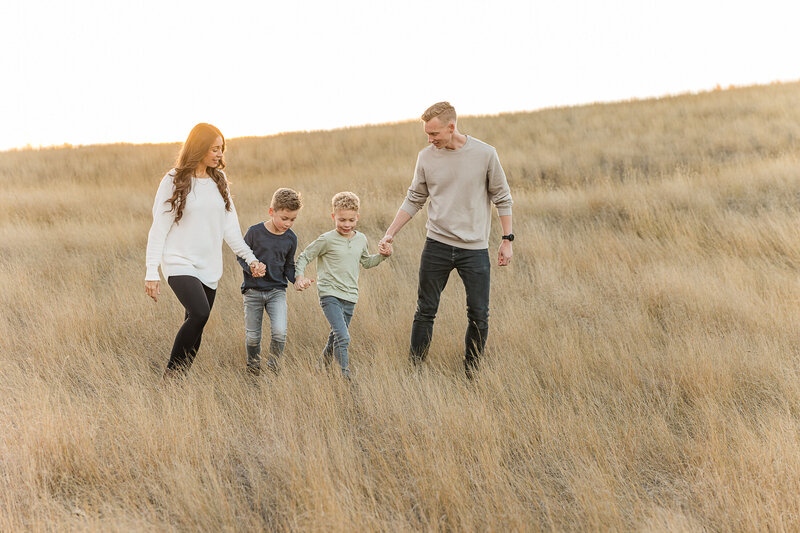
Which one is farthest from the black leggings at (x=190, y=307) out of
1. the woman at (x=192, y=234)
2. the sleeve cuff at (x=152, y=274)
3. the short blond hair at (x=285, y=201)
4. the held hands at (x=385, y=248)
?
the held hands at (x=385, y=248)

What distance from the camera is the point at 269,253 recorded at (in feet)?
14.4

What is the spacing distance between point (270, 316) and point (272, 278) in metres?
0.32

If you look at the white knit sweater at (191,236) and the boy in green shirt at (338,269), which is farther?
the boy in green shirt at (338,269)

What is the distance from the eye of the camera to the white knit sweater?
12.8 feet

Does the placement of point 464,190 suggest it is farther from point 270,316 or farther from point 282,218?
point 270,316

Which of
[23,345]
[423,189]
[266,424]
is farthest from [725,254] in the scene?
[23,345]

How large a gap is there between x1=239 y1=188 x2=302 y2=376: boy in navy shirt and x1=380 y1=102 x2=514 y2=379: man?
79 centimetres

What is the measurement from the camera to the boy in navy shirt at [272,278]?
4.39m

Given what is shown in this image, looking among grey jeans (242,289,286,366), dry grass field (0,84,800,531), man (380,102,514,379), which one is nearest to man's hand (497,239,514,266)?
man (380,102,514,379)

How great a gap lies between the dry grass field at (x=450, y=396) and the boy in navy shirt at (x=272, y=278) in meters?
0.30

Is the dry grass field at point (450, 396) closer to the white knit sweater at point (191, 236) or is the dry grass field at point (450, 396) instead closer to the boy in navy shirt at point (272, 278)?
the boy in navy shirt at point (272, 278)

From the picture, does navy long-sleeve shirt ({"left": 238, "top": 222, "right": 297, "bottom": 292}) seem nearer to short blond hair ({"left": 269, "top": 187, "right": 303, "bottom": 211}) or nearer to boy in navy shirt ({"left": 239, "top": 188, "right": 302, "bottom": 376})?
boy in navy shirt ({"left": 239, "top": 188, "right": 302, "bottom": 376})

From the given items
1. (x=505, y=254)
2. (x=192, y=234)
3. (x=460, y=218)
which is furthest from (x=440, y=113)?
(x=192, y=234)

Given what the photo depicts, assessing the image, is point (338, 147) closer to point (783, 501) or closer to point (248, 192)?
point (248, 192)
